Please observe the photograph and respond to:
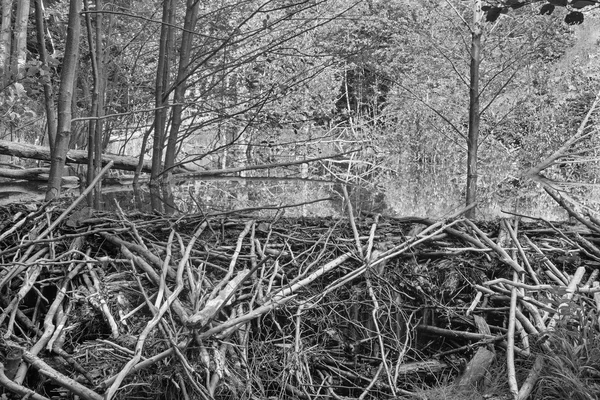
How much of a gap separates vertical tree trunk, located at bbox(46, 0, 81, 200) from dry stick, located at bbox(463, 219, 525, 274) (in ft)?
5.96

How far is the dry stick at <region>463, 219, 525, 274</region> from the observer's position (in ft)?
9.20

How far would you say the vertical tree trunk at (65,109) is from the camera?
316 cm

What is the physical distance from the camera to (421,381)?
255 cm

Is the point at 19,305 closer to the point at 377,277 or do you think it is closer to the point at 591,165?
the point at 377,277

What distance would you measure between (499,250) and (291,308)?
0.93 metres

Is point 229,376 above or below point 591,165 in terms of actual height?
below

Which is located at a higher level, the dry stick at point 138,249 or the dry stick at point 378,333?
the dry stick at point 138,249

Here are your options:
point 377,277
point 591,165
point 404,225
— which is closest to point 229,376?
point 377,277

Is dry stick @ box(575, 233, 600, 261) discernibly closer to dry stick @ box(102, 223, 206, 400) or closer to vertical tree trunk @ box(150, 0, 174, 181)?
dry stick @ box(102, 223, 206, 400)

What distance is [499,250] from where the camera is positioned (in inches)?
113

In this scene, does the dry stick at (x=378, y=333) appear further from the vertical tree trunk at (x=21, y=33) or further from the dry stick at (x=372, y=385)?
the vertical tree trunk at (x=21, y=33)

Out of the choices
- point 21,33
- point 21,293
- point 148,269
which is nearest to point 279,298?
point 148,269

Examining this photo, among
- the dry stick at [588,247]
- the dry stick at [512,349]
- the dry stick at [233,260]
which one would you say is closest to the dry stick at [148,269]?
the dry stick at [233,260]

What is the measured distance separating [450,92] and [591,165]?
2836mm
